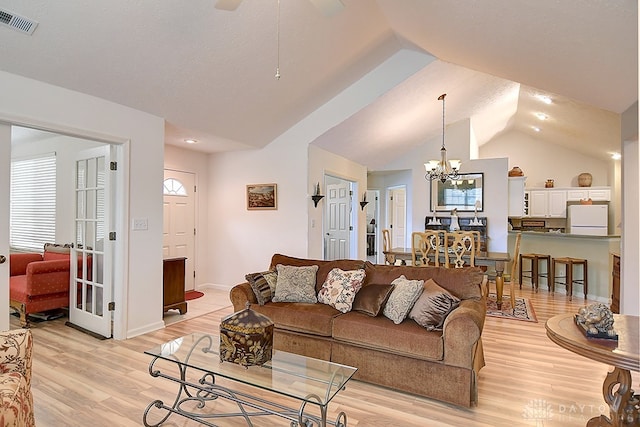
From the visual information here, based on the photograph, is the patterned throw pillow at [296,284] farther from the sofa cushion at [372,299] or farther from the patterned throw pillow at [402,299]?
the patterned throw pillow at [402,299]

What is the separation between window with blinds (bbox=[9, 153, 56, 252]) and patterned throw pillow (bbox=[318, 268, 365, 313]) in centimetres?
465

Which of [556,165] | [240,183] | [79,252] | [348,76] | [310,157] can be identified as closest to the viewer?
[79,252]

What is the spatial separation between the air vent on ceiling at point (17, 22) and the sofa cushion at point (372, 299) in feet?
10.5

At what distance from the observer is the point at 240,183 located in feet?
19.3

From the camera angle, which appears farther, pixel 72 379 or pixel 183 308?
pixel 183 308

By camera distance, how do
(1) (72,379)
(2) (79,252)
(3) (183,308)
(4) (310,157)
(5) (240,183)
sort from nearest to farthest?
(1) (72,379), (2) (79,252), (3) (183,308), (4) (310,157), (5) (240,183)

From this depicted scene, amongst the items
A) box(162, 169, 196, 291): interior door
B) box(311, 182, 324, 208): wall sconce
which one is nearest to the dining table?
box(311, 182, 324, 208): wall sconce

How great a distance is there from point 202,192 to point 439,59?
4.23m

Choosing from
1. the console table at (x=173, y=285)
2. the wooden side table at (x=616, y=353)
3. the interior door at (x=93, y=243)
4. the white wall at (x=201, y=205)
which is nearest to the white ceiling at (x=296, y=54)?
the white wall at (x=201, y=205)

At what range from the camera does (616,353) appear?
1604mm

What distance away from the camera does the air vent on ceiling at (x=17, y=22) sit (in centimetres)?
243

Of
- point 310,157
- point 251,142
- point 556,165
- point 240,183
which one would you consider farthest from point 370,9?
point 556,165

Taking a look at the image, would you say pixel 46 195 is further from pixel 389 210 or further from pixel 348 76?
pixel 389 210

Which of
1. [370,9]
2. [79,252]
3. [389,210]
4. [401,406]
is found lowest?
[401,406]
